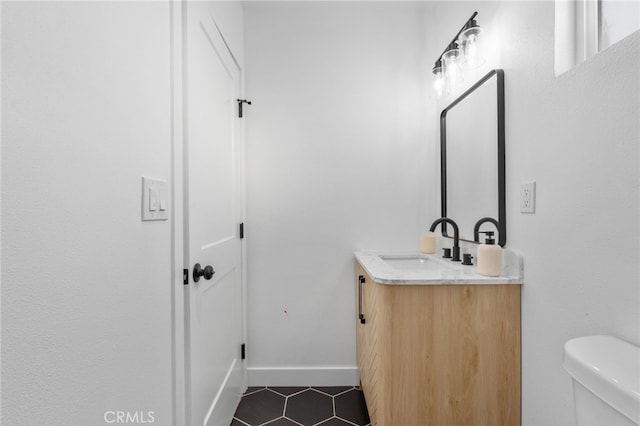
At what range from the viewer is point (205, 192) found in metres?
1.32

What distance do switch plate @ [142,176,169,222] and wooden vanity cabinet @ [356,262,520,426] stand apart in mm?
848

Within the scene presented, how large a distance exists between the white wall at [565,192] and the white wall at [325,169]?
74 centimetres

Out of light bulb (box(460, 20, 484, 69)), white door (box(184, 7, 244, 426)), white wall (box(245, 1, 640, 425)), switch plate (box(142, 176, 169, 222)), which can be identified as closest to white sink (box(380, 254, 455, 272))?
white wall (box(245, 1, 640, 425))

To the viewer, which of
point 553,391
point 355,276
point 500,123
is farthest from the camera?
point 355,276

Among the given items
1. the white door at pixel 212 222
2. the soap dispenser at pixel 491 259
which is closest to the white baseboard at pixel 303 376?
the white door at pixel 212 222

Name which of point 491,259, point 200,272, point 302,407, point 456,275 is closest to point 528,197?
point 491,259

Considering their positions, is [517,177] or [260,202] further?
[260,202]

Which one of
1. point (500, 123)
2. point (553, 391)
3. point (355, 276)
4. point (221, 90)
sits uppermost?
point (221, 90)

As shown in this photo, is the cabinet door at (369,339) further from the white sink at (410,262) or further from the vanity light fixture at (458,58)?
the vanity light fixture at (458,58)

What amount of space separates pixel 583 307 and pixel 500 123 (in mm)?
773

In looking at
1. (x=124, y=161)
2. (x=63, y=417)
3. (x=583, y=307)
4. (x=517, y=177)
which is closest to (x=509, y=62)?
(x=517, y=177)

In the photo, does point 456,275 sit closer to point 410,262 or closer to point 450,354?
point 450,354

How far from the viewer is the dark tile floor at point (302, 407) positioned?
1.63m

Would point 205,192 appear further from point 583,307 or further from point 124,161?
point 583,307
